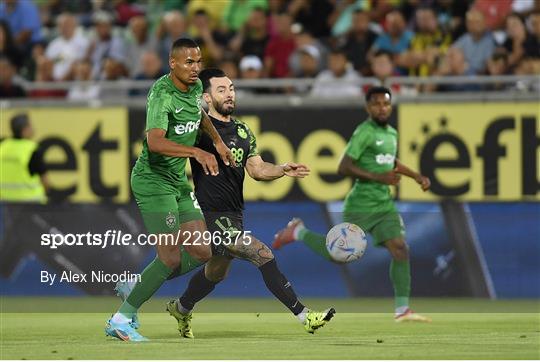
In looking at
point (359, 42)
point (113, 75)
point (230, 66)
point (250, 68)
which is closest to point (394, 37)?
point (359, 42)

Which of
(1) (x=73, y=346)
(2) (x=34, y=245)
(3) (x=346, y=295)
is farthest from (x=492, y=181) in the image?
(1) (x=73, y=346)

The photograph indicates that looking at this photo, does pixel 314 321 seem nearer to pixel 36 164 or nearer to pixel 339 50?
pixel 36 164

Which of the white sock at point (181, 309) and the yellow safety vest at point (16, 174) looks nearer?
the white sock at point (181, 309)

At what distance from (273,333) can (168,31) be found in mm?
8619

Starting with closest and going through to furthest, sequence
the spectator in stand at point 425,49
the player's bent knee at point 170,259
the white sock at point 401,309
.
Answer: the player's bent knee at point 170,259, the white sock at point 401,309, the spectator in stand at point 425,49

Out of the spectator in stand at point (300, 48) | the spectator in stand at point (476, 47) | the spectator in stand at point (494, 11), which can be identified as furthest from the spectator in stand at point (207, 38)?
the spectator in stand at point (494, 11)

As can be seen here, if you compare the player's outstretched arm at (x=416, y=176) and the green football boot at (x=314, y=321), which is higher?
the player's outstretched arm at (x=416, y=176)

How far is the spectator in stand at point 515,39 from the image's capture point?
19.2m

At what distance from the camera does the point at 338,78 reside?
64.5ft

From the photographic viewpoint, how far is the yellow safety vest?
19156 millimetres

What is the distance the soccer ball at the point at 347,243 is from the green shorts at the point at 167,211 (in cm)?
215

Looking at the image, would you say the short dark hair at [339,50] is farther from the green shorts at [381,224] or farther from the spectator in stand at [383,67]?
the green shorts at [381,224]

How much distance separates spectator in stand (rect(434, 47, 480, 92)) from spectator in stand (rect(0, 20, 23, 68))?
6065 mm

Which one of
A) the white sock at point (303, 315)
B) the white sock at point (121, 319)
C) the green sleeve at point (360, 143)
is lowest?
the white sock at point (121, 319)
